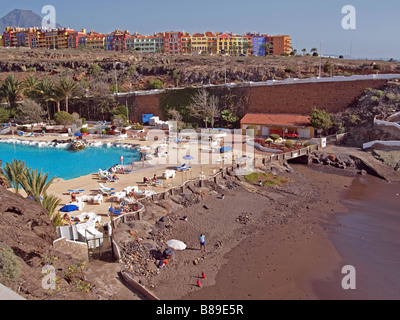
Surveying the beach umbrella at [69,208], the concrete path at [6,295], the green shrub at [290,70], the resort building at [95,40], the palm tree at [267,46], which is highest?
the resort building at [95,40]

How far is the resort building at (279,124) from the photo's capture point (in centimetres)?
3366

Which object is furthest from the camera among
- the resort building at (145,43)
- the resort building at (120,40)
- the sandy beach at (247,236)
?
the resort building at (120,40)

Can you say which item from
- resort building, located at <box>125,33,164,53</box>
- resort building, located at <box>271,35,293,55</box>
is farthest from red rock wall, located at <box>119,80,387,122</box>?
resort building, located at <box>125,33,164,53</box>

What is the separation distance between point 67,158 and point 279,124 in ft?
64.8

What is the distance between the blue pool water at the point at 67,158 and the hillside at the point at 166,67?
23863 mm

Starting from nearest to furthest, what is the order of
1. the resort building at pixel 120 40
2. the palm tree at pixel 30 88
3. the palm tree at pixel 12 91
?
the palm tree at pixel 30 88
the palm tree at pixel 12 91
the resort building at pixel 120 40

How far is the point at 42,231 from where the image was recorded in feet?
39.0

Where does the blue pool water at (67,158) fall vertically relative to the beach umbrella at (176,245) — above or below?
above

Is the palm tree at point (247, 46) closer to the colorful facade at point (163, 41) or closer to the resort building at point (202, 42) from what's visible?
the colorful facade at point (163, 41)

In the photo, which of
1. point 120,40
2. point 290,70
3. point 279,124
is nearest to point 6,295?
point 279,124

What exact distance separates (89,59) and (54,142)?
40.8m

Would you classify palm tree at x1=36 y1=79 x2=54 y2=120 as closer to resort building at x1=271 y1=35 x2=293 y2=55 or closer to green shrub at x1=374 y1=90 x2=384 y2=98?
green shrub at x1=374 y1=90 x2=384 y2=98

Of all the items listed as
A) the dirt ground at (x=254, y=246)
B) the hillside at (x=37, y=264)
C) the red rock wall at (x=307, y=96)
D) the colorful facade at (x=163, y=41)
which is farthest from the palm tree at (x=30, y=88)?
the colorful facade at (x=163, y=41)
